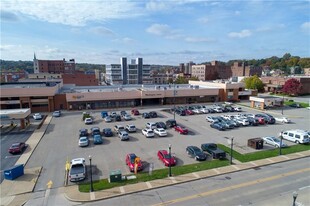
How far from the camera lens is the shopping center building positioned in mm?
51375

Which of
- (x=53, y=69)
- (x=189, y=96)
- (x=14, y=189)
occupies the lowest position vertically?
(x=14, y=189)

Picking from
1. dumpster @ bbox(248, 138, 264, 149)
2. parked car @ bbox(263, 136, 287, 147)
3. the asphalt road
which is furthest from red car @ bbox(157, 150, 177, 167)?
parked car @ bbox(263, 136, 287, 147)

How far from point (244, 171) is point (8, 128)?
40.9 metres

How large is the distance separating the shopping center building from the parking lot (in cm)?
991

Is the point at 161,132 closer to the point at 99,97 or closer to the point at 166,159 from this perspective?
the point at 166,159

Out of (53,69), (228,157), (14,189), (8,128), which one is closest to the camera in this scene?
(14,189)

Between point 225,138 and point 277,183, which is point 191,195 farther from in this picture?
point 225,138

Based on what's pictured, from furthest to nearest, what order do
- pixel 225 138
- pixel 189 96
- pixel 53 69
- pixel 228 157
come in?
pixel 53 69
pixel 189 96
pixel 225 138
pixel 228 157

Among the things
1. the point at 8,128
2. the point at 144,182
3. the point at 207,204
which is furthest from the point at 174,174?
the point at 8,128

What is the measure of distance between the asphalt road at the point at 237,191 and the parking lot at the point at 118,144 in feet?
15.9

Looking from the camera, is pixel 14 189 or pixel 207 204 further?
pixel 14 189

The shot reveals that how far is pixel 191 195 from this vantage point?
1766cm

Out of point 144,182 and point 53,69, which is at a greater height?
point 53,69

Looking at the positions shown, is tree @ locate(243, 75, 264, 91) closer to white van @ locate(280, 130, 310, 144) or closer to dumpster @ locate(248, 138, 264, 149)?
white van @ locate(280, 130, 310, 144)
